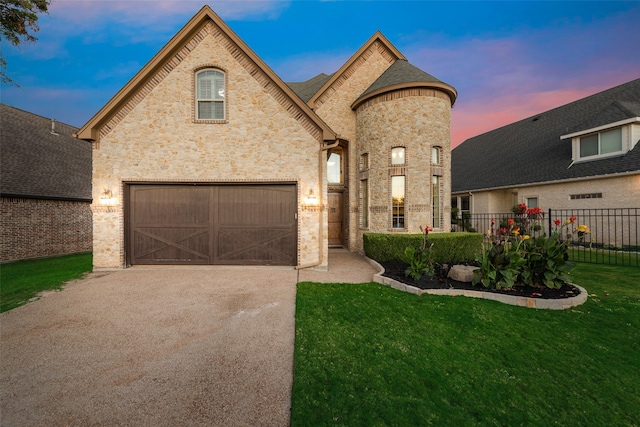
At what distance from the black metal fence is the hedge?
2.45 m

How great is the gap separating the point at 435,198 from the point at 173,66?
437 inches

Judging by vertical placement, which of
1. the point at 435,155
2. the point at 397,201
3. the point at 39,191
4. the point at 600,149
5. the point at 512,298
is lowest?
the point at 512,298

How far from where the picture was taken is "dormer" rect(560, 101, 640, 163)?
1235 centimetres

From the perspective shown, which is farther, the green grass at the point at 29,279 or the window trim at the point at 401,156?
the window trim at the point at 401,156

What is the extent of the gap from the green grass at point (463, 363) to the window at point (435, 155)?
7.05 m

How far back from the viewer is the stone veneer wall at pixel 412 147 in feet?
35.6

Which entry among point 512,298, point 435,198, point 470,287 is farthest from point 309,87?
point 512,298

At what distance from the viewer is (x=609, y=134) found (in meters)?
13.2

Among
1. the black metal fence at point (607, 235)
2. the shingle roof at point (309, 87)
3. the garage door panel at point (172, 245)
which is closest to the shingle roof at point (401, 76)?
the shingle roof at point (309, 87)

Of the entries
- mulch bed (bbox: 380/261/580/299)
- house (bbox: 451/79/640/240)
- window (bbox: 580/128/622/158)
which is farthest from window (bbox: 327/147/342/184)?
window (bbox: 580/128/622/158)

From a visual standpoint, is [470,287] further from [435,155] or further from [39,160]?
[39,160]

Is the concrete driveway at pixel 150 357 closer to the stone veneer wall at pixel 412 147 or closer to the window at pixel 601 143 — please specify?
the stone veneer wall at pixel 412 147

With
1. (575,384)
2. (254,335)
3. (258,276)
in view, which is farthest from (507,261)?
(258,276)

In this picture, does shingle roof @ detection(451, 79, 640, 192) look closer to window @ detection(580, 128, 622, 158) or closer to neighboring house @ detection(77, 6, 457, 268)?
window @ detection(580, 128, 622, 158)
